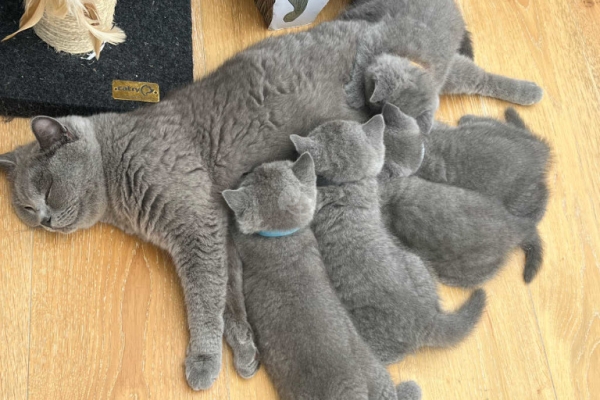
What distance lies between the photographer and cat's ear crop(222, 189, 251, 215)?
151cm

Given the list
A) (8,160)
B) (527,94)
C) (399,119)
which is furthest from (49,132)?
(527,94)

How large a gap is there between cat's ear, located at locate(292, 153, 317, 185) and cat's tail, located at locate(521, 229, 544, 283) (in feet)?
2.34

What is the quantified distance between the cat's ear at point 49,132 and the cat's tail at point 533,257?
1.38m

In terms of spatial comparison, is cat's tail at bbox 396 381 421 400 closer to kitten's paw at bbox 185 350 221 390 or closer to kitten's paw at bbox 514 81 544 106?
kitten's paw at bbox 185 350 221 390

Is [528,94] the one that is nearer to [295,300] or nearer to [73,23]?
[295,300]

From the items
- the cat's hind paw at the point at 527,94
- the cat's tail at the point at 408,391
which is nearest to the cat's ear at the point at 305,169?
the cat's tail at the point at 408,391

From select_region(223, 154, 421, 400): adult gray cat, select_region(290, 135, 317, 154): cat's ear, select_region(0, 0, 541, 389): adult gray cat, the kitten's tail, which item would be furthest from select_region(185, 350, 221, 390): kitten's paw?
the kitten's tail

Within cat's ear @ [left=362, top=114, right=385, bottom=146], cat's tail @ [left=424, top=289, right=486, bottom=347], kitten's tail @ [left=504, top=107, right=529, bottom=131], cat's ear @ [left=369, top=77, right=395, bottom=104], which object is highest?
cat's ear @ [left=369, top=77, right=395, bottom=104]

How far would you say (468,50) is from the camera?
2.03 metres

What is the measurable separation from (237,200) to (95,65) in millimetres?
671

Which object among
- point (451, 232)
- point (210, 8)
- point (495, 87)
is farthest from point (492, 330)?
point (210, 8)

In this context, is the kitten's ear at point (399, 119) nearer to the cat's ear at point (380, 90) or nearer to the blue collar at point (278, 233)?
the cat's ear at point (380, 90)

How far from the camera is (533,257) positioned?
175 cm

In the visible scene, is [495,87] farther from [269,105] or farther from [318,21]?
[269,105]
